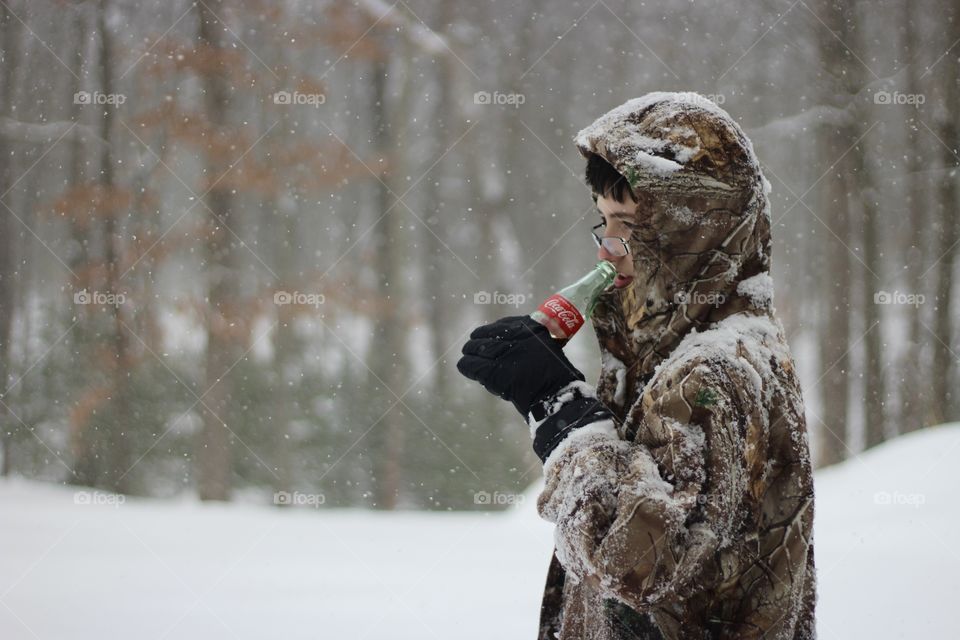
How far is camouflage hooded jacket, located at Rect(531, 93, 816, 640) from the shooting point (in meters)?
1.13

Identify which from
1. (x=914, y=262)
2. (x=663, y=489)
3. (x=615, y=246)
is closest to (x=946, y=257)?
(x=914, y=262)

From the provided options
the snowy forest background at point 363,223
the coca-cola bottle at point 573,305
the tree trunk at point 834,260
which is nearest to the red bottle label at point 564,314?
the coca-cola bottle at point 573,305

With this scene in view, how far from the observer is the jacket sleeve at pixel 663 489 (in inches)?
43.3

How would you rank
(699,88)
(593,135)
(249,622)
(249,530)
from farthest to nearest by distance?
1. (699,88)
2. (249,530)
3. (249,622)
4. (593,135)

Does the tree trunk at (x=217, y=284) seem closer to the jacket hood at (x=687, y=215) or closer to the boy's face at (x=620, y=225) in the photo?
the boy's face at (x=620, y=225)

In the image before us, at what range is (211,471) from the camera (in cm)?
792

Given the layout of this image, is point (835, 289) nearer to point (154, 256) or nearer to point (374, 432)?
point (374, 432)

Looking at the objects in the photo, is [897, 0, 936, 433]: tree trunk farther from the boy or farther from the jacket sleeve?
the jacket sleeve

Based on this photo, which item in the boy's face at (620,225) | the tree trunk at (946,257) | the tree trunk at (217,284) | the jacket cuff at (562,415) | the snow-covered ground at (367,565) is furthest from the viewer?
the tree trunk at (217,284)

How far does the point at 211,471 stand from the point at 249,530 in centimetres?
216

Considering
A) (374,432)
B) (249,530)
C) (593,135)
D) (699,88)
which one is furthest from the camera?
(374,432)

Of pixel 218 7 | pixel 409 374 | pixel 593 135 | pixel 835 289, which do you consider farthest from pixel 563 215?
pixel 593 135

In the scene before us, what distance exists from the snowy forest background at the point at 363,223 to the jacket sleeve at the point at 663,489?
6533mm

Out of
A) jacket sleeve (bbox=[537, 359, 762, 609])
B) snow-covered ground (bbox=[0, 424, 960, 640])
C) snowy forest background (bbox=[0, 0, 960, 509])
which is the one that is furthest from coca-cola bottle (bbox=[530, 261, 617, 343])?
snowy forest background (bbox=[0, 0, 960, 509])
